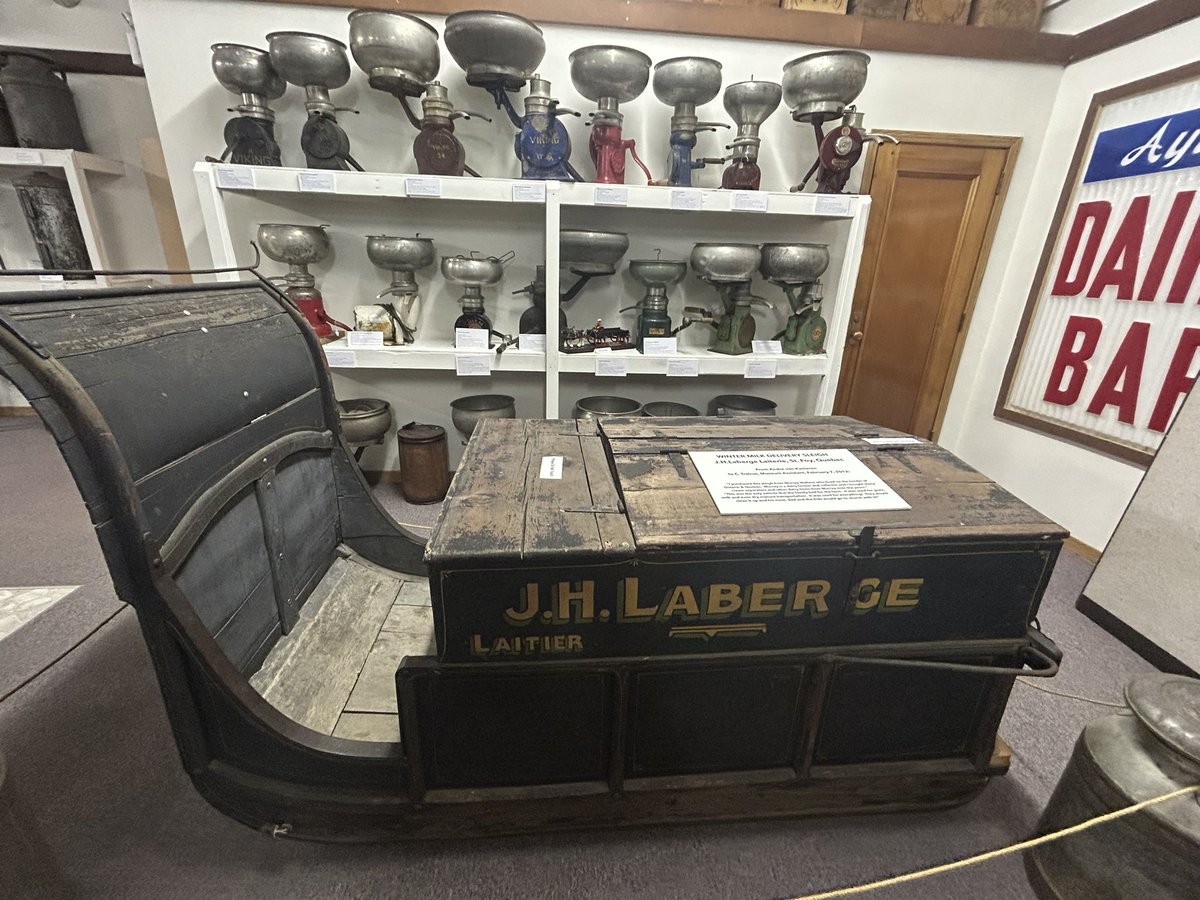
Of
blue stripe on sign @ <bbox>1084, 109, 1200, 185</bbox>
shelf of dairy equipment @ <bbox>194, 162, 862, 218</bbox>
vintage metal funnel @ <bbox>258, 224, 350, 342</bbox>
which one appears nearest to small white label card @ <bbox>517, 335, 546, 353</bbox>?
shelf of dairy equipment @ <bbox>194, 162, 862, 218</bbox>

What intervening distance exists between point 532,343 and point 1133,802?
7.89 feet

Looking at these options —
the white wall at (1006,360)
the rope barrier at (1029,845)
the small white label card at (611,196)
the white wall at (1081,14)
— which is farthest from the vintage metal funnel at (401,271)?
the white wall at (1081,14)

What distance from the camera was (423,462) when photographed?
2.89 m

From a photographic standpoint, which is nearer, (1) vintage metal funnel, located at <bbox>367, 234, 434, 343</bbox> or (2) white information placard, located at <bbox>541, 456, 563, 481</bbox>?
(2) white information placard, located at <bbox>541, 456, 563, 481</bbox>

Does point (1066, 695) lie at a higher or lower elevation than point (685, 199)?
lower

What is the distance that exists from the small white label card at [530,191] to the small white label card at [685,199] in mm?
564

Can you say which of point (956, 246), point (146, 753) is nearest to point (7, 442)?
point (146, 753)

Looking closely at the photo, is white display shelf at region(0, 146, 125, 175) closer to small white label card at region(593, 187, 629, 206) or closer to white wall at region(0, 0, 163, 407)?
white wall at region(0, 0, 163, 407)

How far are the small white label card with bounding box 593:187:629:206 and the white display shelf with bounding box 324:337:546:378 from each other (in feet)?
2.38

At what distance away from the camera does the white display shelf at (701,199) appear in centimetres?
230

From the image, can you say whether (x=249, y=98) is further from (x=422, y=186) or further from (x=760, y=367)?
(x=760, y=367)

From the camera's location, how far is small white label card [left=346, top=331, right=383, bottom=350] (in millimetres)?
A: 2514

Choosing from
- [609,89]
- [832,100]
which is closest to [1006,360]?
[832,100]

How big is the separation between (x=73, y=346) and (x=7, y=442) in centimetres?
422
